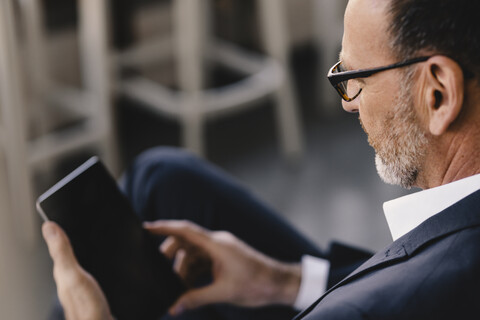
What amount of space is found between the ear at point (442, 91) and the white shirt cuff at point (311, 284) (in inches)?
19.9

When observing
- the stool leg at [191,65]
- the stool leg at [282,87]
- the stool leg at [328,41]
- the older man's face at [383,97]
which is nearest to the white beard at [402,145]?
A: the older man's face at [383,97]

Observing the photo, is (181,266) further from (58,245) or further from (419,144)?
(419,144)

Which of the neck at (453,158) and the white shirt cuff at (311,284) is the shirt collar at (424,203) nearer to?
the neck at (453,158)

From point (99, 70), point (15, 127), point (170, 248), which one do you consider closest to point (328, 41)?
point (99, 70)

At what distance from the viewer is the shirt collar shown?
79cm

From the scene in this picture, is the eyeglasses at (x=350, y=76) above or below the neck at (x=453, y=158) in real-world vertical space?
above

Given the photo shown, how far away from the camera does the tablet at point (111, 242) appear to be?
1.06 meters

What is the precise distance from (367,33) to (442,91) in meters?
0.11

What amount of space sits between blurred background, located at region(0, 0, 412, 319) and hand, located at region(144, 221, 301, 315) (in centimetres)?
85

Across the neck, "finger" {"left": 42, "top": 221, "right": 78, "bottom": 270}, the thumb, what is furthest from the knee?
the neck

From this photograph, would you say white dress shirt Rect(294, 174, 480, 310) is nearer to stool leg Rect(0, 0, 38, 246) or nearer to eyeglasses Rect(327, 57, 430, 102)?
eyeglasses Rect(327, 57, 430, 102)

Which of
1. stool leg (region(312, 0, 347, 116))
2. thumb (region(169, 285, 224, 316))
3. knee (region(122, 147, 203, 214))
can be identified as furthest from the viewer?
stool leg (region(312, 0, 347, 116))

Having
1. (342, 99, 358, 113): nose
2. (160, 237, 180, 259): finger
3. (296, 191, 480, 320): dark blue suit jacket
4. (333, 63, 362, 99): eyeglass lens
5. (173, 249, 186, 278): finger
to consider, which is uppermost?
(333, 63, 362, 99): eyeglass lens

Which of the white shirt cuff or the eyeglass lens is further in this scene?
the white shirt cuff
